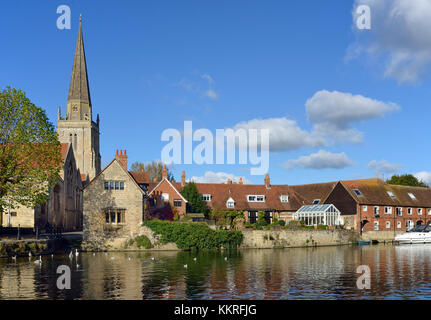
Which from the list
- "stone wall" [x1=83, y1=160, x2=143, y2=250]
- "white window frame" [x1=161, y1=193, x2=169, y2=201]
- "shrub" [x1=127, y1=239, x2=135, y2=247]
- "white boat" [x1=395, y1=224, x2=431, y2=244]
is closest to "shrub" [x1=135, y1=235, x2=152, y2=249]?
"shrub" [x1=127, y1=239, x2=135, y2=247]

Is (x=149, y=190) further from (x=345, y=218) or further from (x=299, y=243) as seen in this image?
(x=345, y=218)

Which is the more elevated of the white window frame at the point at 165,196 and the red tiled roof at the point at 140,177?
the red tiled roof at the point at 140,177

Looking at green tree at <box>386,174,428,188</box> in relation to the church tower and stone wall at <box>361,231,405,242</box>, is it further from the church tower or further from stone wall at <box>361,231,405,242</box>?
the church tower

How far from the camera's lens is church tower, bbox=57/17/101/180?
109 metres

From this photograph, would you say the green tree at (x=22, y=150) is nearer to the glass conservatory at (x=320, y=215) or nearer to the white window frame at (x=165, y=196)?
the white window frame at (x=165, y=196)

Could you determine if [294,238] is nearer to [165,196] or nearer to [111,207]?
[165,196]

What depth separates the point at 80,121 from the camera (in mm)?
110250

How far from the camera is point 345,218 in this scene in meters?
72.6

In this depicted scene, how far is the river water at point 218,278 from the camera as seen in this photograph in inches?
952

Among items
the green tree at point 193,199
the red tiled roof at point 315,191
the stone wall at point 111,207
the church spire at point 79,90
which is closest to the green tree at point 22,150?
the stone wall at point 111,207

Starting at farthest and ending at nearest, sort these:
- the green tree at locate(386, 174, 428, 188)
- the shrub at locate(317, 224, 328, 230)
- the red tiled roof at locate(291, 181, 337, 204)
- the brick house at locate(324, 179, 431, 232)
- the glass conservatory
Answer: the green tree at locate(386, 174, 428, 188), the red tiled roof at locate(291, 181, 337, 204), the brick house at locate(324, 179, 431, 232), the glass conservatory, the shrub at locate(317, 224, 328, 230)
